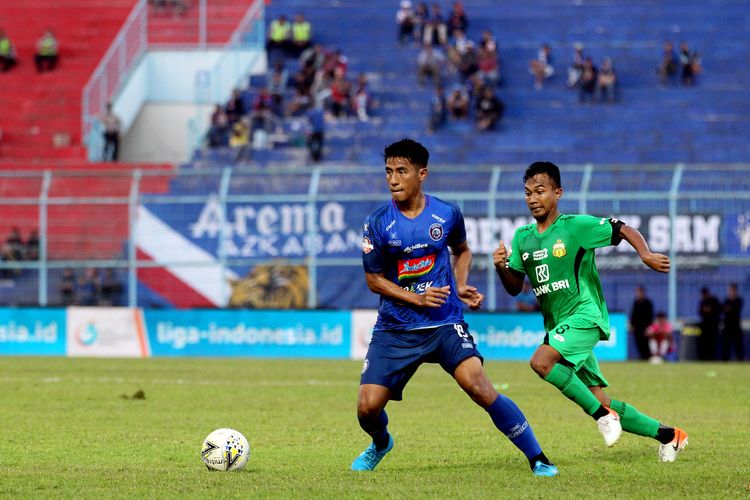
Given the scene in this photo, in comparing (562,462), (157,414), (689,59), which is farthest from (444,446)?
(689,59)

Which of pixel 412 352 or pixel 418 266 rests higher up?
pixel 418 266

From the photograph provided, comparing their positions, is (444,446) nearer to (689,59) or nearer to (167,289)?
(167,289)

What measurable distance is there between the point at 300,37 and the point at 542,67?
7.12 meters

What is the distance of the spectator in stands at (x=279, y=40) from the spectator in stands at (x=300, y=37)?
0.12 meters

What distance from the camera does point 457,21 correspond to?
136 ft

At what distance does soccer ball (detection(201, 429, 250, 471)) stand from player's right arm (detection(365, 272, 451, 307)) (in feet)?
4.69

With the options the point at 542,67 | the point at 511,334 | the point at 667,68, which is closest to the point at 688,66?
the point at 667,68

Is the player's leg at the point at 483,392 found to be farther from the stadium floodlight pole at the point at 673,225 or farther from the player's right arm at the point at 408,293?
the stadium floodlight pole at the point at 673,225

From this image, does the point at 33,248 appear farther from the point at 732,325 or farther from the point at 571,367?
the point at 571,367

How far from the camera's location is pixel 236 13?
4462 centimetres

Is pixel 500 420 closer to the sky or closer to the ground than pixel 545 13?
closer to the ground

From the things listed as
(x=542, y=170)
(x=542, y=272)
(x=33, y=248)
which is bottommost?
(x=33, y=248)

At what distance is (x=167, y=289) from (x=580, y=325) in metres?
20.0

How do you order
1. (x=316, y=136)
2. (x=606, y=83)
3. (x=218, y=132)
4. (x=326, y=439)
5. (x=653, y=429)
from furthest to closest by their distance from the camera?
(x=606, y=83) → (x=218, y=132) → (x=316, y=136) → (x=326, y=439) → (x=653, y=429)
